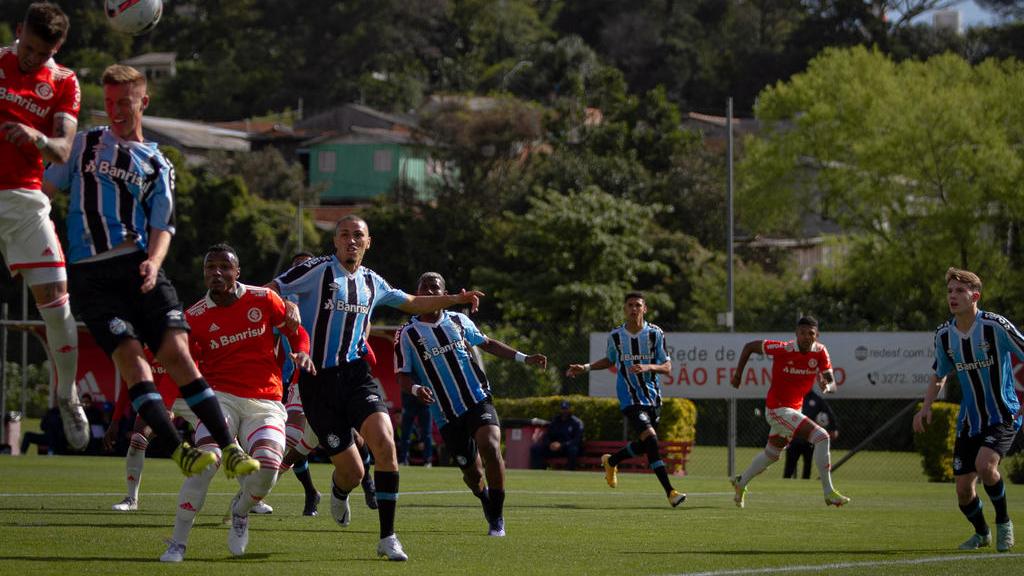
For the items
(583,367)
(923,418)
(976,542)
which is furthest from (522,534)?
(583,367)

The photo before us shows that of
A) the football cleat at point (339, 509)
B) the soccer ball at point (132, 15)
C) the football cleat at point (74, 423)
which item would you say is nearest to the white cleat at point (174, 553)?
the football cleat at point (74, 423)

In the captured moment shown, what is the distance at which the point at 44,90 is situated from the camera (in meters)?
9.21

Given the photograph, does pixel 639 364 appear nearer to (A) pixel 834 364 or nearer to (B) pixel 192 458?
(B) pixel 192 458

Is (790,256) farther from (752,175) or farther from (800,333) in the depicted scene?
(800,333)

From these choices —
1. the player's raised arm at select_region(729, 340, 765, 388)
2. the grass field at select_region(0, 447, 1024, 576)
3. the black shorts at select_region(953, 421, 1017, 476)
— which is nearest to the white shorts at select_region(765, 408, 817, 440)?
the player's raised arm at select_region(729, 340, 765, 388)

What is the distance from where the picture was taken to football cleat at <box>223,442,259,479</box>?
9.27 metres

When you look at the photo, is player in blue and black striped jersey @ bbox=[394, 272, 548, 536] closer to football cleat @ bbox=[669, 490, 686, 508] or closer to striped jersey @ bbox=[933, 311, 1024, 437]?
football cleat @ bbox=[669, 490, 686, 508]

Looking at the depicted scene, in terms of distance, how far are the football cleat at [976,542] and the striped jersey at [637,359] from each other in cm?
652

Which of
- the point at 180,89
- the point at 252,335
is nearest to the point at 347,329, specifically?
the point at 252,335

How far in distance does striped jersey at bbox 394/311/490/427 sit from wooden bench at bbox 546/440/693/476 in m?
14.9

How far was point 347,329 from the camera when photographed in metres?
11.6

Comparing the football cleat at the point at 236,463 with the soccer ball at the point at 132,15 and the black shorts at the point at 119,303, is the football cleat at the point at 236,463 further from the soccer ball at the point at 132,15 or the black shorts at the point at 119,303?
the soccer ball at the point at 132,15

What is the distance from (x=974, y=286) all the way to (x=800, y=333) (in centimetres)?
593

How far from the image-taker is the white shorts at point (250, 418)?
11273 mm
